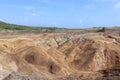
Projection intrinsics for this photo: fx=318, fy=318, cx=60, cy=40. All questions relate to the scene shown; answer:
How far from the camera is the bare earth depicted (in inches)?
1503

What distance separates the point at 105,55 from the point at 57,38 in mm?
9931

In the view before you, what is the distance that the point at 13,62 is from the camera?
38.5 metres

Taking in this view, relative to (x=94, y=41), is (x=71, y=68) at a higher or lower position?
lower

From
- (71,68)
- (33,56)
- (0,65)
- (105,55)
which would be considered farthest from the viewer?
(105,55)

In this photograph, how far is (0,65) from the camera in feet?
113

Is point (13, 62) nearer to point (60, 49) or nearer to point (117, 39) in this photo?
point (60, 49)

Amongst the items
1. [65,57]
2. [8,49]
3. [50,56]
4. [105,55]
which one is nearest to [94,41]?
[105,55]

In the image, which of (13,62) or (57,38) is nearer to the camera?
(13,62)

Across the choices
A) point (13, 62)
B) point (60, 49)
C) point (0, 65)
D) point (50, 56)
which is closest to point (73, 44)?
point (60, 49)

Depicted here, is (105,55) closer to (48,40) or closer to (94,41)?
(94,41)

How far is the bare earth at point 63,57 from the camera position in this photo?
3819 centimetres

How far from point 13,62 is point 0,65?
4.00m

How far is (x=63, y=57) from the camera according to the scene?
47312mm

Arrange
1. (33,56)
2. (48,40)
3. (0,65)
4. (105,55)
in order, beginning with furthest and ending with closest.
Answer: (48,40)
(105,55)
(33,56)
(0,65)
